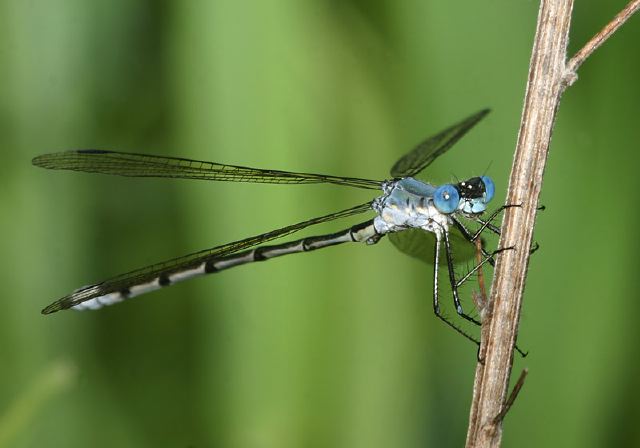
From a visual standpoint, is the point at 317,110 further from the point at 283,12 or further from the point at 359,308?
the point at 359,308

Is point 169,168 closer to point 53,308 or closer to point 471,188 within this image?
point 53,308

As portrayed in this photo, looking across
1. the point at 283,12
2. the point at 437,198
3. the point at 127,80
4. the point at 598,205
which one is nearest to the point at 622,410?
the point at 598,205

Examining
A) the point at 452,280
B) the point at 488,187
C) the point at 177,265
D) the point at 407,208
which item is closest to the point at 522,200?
the point at 488,187

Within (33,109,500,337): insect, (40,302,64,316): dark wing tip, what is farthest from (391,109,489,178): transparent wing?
(40,302,64,316): dark wing tip

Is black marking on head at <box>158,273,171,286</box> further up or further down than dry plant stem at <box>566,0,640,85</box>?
further down

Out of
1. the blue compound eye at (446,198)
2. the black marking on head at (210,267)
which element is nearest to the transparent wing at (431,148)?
the blue compound eye at (446,198)

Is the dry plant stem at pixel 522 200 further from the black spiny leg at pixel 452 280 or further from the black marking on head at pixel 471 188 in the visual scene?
the black marking on head at pixel 471 188

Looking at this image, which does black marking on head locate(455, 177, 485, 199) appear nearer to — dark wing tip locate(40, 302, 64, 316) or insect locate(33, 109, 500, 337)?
insect locate(33, 109, 500, 337)
